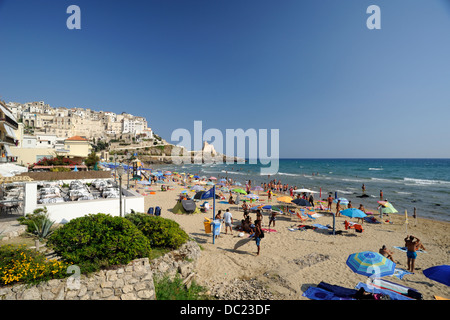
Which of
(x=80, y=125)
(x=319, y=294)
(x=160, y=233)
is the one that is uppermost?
(x=80, y=125)

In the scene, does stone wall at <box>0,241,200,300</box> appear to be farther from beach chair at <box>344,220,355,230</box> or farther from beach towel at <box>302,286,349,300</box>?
beach chair at <box>344,220,355,230</box>

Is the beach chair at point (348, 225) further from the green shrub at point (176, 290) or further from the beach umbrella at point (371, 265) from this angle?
the green shrub at point (176, 290)

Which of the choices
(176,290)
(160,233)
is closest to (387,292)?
(176,290)

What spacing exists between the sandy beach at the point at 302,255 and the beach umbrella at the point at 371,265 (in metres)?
1.27

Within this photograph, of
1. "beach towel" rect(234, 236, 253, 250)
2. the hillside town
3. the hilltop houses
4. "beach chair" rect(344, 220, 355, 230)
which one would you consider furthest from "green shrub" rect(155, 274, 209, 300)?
the hilltop houses

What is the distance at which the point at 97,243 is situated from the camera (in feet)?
16.6

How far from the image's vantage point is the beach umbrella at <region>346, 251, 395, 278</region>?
5262mm

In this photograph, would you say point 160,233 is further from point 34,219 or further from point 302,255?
point 302,255

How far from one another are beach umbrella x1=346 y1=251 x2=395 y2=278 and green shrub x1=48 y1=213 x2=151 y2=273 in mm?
5762

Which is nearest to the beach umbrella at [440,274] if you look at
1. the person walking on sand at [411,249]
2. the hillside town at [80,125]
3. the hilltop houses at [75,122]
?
the person walking on sand at [411,249]

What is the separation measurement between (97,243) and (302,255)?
756 cm

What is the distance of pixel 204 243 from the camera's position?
9430mm
